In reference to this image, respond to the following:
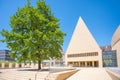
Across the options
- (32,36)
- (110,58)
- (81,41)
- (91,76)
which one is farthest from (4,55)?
(91,76)

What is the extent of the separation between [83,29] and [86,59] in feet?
38.2

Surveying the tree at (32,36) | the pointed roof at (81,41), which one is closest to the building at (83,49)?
the pointed roof at (81,41)

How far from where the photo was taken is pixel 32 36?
974 inches

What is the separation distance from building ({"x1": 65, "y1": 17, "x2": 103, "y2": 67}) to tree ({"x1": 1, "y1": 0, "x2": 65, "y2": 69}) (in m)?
32.7

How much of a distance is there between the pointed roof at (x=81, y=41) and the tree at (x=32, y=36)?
32.7m

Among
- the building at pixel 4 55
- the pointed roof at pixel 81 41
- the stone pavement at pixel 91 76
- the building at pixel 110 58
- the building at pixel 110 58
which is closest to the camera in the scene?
the stone pavement at pixel 91 76

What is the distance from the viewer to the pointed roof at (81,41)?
192 ft

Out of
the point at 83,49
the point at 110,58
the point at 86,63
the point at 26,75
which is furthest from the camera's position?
the point at 110,58

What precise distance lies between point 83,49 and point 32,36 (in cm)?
3818

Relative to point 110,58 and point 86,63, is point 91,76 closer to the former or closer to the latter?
point 86,63

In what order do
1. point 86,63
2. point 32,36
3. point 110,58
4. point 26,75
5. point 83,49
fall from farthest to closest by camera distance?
1. point 110,58
2. point 83,49
3. point 86,63
4. point 32,36
5. point 26,75

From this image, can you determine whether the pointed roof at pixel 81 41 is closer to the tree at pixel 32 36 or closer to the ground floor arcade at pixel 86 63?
the ground floor arcade at pixel 86 63

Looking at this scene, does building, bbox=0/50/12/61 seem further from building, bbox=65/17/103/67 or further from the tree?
the tree

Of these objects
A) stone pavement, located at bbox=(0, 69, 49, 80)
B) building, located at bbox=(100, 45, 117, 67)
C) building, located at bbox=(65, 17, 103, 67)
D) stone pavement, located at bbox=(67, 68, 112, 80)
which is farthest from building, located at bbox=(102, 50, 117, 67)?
stone pavement, located at bbox=(0, 69, 49, 80)
